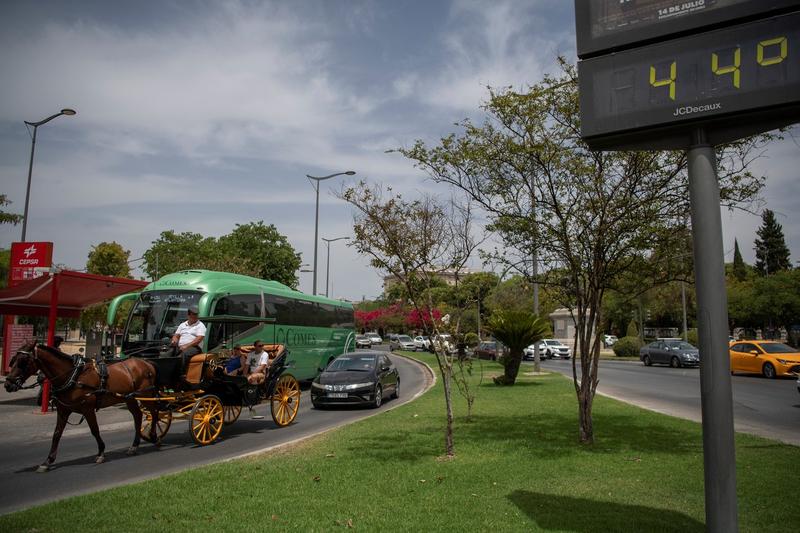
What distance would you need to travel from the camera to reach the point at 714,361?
4387mm

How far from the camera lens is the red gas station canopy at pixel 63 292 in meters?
16.2

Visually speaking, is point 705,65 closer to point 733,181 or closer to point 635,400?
point 733,181

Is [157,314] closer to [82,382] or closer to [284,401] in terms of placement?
[284,401]

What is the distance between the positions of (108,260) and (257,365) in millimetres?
40637

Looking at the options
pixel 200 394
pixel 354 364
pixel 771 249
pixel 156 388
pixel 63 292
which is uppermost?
pixel 771 249

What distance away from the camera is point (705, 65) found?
14.9ft

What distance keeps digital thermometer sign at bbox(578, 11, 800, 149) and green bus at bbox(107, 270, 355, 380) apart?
9520 mm

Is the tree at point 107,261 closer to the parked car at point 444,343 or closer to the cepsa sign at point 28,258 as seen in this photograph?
the cepsa sign at point 28,258

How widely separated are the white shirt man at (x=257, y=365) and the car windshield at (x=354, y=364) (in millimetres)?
4754

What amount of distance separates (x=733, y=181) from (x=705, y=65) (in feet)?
17.9

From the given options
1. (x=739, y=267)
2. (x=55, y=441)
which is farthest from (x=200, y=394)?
(x=739, y=267)

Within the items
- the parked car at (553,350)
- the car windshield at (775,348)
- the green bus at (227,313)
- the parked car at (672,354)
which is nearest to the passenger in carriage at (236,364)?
the green bus at (227,313)

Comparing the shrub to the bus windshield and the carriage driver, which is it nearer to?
the bus windshield

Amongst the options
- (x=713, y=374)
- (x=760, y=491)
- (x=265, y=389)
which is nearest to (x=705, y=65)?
(x=713, y=374)
